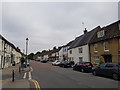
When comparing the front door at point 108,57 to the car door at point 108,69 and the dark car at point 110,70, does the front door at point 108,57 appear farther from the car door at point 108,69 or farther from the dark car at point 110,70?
the car door at point 108,69

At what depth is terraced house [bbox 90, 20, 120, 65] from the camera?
66.4 ft

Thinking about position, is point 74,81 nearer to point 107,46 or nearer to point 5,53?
point 107,46

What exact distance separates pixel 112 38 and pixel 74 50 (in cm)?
1707

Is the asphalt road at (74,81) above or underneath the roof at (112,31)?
underneath

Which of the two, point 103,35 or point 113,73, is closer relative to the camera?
point 113,73

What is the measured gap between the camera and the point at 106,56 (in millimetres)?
22562

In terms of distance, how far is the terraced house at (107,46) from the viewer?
797 inches

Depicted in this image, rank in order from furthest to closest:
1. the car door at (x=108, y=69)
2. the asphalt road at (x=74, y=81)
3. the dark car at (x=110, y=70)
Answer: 1. the car door at (x=108, y=69)
2. the dark car at (x=110, y=70)
3. the asphalt road at (x=74, y=81)

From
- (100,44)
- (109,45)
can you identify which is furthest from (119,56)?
(100,44)

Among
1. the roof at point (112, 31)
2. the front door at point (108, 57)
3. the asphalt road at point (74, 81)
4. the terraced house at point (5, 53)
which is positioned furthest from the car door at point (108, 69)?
the terraced house at point (5, 53)

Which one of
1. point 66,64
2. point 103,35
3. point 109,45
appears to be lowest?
point 66,64

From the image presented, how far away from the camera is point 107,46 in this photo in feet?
73.4

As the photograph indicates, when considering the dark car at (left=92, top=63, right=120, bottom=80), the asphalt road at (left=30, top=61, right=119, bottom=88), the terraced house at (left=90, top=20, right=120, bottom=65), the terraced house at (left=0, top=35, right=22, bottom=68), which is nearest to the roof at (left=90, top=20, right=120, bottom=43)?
the terraced house at (left=90, top=20, right=120, bottom=65)

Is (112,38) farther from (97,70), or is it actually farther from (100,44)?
(97,70)
